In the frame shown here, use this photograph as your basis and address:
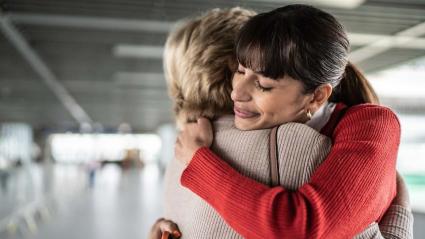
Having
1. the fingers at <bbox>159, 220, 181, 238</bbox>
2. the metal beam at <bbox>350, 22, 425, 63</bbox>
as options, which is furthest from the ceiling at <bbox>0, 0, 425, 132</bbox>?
the fingers at <bbox>159, 220, 181, 238</bbox>

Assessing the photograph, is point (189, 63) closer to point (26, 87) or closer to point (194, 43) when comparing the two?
point (194, 43)

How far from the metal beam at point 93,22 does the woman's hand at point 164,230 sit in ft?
11.2

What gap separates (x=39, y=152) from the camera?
1649 inches

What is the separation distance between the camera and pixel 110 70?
9.84 metres

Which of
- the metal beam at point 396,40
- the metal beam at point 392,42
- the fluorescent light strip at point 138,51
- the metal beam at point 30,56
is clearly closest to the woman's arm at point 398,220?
the metal beam at point 392,42

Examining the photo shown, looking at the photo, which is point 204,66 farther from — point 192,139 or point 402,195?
point 402,195

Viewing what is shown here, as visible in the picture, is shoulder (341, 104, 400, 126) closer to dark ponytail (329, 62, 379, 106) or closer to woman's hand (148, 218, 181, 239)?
dark ponytail (329, 62, 379, 106)

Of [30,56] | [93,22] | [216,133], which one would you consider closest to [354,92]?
[216,133]

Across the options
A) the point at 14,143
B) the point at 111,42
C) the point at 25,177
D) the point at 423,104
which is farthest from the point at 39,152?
the point at 423,104

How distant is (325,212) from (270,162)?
0.17 meters

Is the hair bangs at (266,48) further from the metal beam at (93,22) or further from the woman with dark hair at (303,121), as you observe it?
the metal beam at (93,22)

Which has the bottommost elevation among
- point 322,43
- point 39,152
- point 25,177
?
point 39,152

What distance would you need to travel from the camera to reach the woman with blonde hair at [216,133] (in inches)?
43.6

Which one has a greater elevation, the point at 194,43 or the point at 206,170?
the point at 194,43
